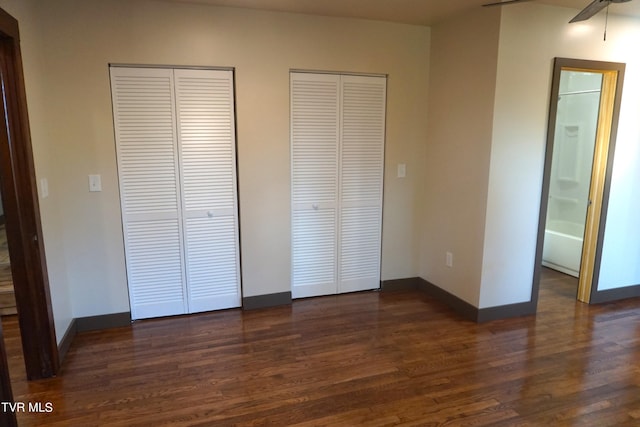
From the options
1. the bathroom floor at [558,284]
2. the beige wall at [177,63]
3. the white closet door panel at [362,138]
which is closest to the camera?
the beige wall at [177,63]

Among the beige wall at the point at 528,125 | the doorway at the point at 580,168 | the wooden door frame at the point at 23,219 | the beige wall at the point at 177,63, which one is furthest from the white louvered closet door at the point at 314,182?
the wooden door frame at the point at 23,219

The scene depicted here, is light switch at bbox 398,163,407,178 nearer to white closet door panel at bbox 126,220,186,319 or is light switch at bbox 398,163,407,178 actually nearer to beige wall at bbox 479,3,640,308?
beige wall at bbox 479,3,640,308

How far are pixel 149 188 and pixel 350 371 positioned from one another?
2.04 meters

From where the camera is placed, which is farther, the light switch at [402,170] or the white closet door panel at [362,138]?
the light switch at [402,170]

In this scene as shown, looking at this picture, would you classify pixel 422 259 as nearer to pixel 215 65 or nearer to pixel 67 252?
pixel 215 65

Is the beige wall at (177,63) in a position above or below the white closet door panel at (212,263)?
above

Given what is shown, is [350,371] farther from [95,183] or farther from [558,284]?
[558,284]

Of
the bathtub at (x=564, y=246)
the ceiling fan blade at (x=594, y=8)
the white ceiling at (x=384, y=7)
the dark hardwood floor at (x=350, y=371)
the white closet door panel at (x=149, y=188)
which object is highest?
the white ceiling at (x=384, y=7)

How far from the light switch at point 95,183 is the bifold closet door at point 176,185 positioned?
0.15m

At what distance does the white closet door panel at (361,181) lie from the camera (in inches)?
141

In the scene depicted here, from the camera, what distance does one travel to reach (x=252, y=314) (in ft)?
11.3

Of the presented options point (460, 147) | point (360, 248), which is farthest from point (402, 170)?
point (360, 248)

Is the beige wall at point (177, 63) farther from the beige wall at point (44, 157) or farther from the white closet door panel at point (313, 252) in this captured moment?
the white closet door panel at point (313, 252)

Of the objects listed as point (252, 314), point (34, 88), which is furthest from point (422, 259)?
point (34, 88)
